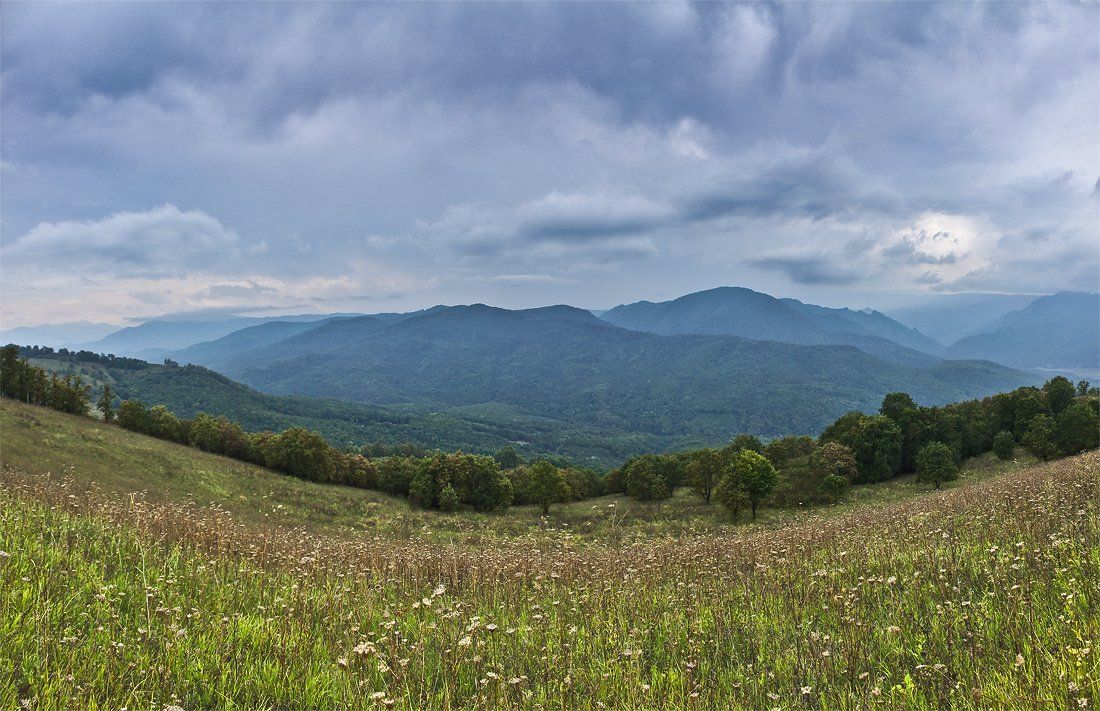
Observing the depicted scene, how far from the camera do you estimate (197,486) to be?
42.1 metres

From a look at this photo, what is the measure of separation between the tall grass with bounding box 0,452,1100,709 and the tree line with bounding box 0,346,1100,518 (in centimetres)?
4020

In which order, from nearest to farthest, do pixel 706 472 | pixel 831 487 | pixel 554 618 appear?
pixel 554 618 → pixel 831 487 → pixel 706 472

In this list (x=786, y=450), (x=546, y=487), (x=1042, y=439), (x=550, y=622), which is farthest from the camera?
(x=786, y=450)

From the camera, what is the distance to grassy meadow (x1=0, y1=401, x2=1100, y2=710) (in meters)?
4.12

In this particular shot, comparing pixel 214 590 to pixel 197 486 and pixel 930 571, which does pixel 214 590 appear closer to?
pixel 930 571

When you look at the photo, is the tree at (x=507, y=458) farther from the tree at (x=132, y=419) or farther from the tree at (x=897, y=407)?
the tree at (x=897, y=407)

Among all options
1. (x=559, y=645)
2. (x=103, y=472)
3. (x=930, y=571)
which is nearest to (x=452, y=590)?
(x=559, y=645)

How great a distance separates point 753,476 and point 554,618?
4224cm

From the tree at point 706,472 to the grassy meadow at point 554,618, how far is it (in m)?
49.8

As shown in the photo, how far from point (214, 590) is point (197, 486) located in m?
44.7

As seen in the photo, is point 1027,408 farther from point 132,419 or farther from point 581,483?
point 132,419

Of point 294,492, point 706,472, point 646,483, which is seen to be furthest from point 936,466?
point 294,492

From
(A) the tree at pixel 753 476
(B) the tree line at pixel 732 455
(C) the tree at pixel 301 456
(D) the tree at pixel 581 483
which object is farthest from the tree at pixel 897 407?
(C) the tree at pixel 301 456

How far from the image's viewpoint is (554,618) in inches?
249
